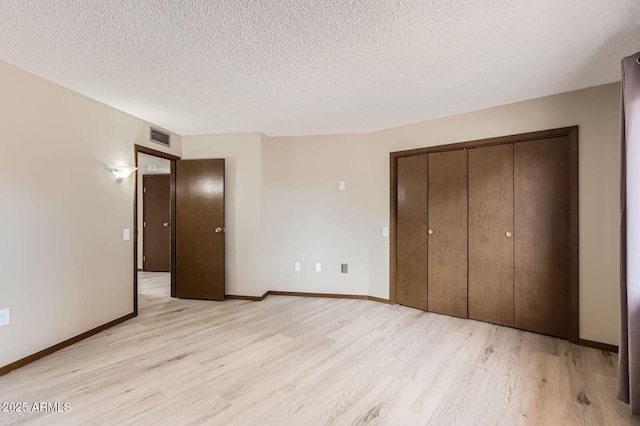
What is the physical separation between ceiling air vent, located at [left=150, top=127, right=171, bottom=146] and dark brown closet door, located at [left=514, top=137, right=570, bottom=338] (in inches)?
167

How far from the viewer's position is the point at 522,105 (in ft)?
9.28

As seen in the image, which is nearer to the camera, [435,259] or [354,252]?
[435,259]

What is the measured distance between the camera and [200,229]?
154 inches

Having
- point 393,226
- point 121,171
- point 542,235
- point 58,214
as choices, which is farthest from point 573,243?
point 58,214

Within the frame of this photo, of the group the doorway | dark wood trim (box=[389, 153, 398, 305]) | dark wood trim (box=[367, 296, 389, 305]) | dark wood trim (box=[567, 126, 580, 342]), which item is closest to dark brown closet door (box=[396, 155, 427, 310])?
dark wood trim (box=[389, 153, 398, 305])

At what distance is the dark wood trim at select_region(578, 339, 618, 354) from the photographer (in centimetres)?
239

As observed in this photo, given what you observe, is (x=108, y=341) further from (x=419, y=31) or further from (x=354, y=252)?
(x=419, y=31)

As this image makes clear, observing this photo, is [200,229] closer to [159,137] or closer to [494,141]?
[159,137]

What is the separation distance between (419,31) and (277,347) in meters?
2.68

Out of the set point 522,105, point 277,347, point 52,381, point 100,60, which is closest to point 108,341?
point 52,381

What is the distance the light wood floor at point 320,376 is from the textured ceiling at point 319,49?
7.68ft

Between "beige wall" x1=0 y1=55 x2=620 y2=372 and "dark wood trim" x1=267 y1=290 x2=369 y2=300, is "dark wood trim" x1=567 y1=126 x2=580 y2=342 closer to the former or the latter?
"beige wall" x1=0 y1=55 x2=620 y2=372

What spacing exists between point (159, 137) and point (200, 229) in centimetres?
133

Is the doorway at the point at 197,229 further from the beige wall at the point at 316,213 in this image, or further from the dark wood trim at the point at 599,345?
the dark wood trim at the point at 599,345
